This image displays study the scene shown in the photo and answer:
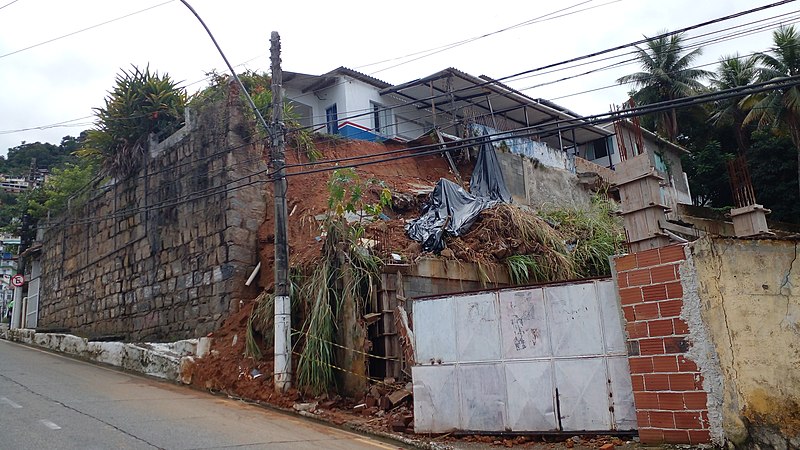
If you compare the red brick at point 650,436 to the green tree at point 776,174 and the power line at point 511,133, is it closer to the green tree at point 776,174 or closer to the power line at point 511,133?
the power line at point 511,133

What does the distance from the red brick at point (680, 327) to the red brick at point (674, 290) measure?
0.84ft

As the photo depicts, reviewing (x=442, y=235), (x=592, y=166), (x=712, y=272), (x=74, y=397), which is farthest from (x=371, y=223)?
(x=592, y=166)

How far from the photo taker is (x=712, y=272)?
627 centimetres

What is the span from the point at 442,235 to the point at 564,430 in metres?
5.83

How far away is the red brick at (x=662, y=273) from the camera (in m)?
6.45

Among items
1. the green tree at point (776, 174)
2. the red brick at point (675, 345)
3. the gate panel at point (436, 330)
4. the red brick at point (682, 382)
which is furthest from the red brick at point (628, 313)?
the green tree at point (776, 174)

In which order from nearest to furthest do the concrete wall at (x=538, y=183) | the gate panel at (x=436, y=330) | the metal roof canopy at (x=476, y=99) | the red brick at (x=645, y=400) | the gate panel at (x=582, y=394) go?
the red brick at (x=645, y=400) < the gate panel at (x=582, y=394) < the gate panel at (x=436, y=330) < the concrete wall at (x=538, y=183) < the metal roof canopy at (x=476, y=99)

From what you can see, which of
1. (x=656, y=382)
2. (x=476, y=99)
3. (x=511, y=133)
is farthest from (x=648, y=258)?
(x=476, y=99)

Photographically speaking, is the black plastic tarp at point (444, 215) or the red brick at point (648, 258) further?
the black plastic tarp at point (444, 215)

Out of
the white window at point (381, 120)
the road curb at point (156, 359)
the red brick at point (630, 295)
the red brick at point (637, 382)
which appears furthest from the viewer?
the white window at point (381, 120)

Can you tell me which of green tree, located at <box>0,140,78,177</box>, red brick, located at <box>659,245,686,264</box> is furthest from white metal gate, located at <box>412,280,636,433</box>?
green tree, located at <box>0,140,78,177</box>

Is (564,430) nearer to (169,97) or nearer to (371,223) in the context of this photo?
(371,223)

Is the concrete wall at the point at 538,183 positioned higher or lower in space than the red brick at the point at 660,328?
higher

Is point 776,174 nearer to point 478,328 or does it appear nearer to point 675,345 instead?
point 478,328
